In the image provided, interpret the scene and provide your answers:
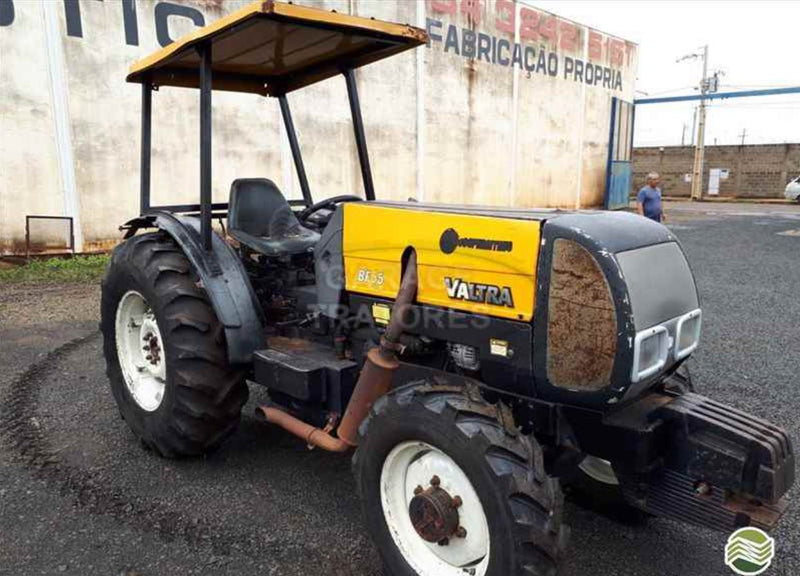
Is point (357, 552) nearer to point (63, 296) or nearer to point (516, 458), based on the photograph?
point (516, 458)

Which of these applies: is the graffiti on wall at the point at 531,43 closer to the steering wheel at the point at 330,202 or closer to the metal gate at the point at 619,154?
the metal gate at the point at 619,154

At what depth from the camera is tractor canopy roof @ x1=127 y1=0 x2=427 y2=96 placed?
275 centimetres

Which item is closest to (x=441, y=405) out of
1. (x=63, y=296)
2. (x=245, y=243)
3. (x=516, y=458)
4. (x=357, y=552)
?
(x=516, y=458)

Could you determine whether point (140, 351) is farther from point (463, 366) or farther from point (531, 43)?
point (531, 43)

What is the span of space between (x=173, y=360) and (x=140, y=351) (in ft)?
2.49

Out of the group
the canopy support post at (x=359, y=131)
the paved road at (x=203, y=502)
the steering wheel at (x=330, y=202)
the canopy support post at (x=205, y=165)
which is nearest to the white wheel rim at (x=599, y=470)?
the paved road at (x=203, y=502)

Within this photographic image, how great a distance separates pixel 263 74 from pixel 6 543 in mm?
2886

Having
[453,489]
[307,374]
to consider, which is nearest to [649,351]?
[453,489]

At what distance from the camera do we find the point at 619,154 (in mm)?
20047

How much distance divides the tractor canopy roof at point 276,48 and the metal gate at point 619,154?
16.8 meters

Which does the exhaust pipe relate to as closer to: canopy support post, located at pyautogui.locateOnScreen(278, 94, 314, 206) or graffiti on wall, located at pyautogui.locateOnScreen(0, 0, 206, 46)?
canopy support post, located at pyautogui.locateOnScreen(278, 94, 314, 206)

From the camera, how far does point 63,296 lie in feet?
23.6

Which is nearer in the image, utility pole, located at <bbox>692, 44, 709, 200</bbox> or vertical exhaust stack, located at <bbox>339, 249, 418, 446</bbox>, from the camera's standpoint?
vertical exhaust stack, located at <bbox>339, 249, 418, 446</bbox>

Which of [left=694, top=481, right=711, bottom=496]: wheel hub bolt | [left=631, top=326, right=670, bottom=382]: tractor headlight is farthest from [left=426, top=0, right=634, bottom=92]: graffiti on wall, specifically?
[left=694, top=481, right=711, bottom=496]: wheel hub bolt
